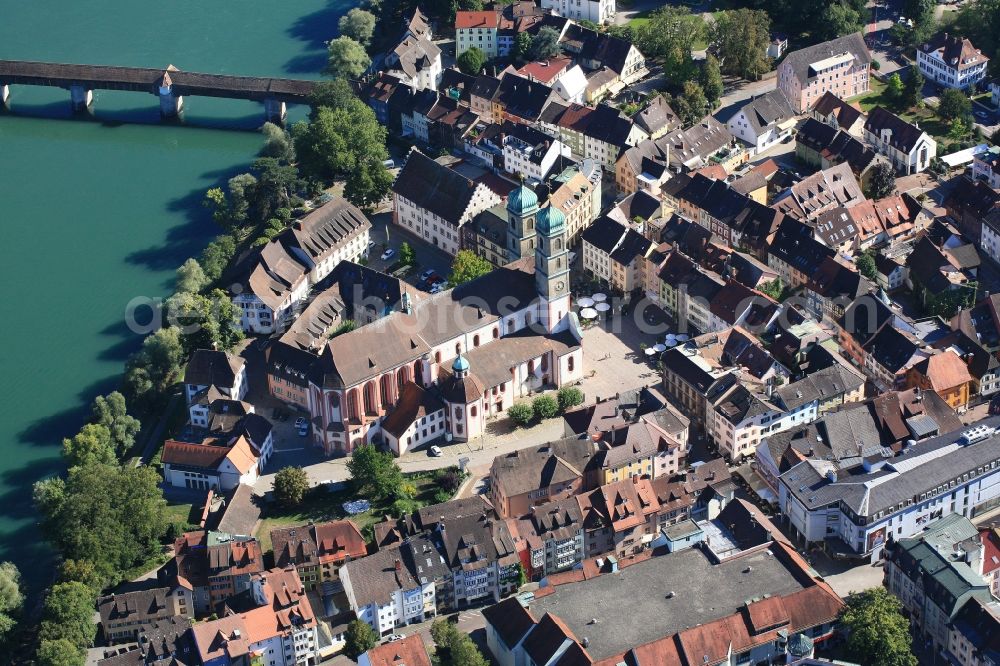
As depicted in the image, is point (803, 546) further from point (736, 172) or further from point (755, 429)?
point (736, 172)

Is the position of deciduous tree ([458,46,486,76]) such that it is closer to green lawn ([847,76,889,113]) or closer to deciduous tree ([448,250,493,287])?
green lawn ([847,76,889,113])

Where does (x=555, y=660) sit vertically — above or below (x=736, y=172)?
below

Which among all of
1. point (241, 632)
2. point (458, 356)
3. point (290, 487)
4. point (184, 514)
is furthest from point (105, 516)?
point (458, 356)

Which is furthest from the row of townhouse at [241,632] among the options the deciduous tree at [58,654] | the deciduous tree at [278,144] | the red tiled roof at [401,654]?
the deciduous tree at [278,144]

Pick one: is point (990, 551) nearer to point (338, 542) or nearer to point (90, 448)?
point (338, 542)

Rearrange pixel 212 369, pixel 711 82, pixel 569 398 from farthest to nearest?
1. pixel 711 82
2. pixel 212 369
3. pixel 569 398

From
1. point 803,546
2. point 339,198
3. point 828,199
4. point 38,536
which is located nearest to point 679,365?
point 803,546

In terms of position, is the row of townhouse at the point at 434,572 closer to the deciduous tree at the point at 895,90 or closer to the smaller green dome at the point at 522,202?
the smaller green dome at the point at 522,202
